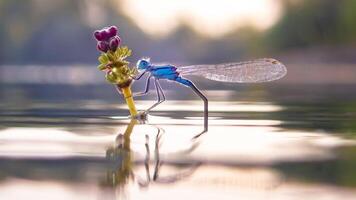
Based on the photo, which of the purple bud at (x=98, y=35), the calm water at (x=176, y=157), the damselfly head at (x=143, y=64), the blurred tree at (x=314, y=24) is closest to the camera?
the calm water at (x=176, y=157)

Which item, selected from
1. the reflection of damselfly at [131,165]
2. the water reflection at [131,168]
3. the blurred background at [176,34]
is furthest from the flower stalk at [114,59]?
the blurred background at [176,34]

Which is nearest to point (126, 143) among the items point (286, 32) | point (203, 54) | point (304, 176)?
point (304, 176)

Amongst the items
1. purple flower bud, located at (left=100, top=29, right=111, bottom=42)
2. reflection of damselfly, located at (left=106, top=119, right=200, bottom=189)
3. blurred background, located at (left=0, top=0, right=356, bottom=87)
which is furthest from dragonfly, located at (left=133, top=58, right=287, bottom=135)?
blurred background, located at (left=0, top=0, right=356, bottom=87)

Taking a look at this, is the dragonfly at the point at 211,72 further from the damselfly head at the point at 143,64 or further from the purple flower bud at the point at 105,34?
the purple flower bud at the point at 105,34

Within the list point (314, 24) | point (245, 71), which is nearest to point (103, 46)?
point (245, 71)

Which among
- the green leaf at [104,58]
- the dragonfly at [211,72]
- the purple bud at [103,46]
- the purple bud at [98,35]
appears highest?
the purple bud at [98,35]

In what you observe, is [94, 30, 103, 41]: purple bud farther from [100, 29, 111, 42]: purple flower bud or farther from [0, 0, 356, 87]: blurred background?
[0, 0, 356, 87]: blurred background

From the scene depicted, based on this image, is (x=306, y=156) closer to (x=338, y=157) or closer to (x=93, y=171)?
(x=338, y=157)
